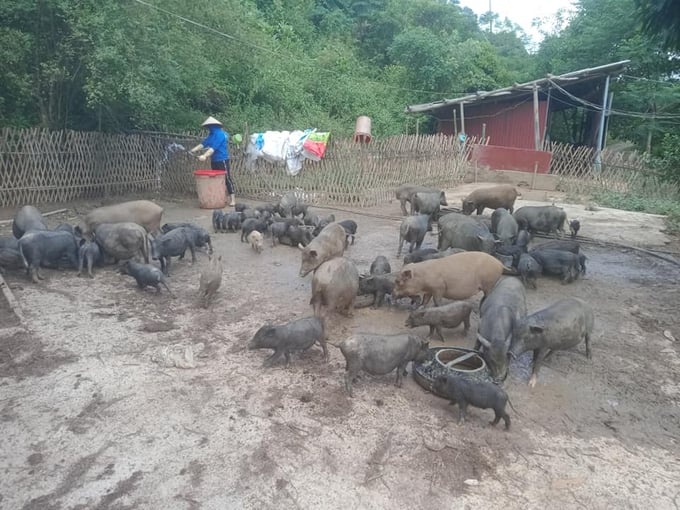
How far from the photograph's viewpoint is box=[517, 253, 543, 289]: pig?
770cm

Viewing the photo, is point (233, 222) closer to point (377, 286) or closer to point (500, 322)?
point (377, 286)

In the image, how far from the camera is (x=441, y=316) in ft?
19.3

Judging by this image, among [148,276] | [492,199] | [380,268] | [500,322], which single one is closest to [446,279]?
[500,322]

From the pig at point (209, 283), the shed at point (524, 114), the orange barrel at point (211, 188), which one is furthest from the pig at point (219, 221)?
the shed at point (524, 114)

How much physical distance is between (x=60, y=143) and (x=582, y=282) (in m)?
12.2

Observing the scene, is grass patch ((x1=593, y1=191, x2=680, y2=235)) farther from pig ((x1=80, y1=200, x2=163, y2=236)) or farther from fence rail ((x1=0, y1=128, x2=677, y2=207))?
pig ((x1=80, y1=200, x2=163, y2=236))

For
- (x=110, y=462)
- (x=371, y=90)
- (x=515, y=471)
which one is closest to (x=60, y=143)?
(x=110, y=462)

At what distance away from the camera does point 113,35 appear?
1165 centimetres

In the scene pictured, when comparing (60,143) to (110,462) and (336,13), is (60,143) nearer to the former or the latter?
(110,462)

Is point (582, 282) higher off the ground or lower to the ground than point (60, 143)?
lower

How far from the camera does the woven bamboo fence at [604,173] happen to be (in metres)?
18.4

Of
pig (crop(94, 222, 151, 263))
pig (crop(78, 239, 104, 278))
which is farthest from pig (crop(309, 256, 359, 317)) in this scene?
pig (crop(78, 239, 104, 278))

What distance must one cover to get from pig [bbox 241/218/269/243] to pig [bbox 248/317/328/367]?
526cm

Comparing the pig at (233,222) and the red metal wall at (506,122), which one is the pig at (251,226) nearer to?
the pig at (233,222)
